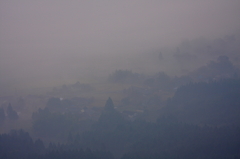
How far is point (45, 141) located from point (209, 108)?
25375 millimetres

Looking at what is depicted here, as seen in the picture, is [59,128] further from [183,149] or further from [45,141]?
[183,149]

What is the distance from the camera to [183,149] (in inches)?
1093

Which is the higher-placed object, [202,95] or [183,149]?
[202,95]

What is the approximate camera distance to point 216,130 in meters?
30.0

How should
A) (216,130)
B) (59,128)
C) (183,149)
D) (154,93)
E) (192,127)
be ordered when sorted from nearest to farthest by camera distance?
(183,149) → (216,130) → (192,127) → (59,128) → (154,93)

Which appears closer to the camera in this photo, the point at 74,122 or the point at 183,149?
the point at 183,149

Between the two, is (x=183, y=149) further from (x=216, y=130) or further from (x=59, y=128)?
(x=59, y=128)

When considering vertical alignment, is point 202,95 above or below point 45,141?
above

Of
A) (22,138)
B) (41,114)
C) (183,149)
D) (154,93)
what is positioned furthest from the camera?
(154,93)

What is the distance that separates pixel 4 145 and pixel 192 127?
24.0 metres

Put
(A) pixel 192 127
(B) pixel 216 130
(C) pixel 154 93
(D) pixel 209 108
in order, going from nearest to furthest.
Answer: (B) pixel 216 130 < (A) pixel 192 127 < (D) pixel 209 108 < (C) pixel 154 93

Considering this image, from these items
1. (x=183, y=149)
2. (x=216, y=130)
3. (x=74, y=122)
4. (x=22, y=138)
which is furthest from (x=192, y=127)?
(x=22, y=138)

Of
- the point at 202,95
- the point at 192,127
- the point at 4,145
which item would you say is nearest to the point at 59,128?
the point at 4,145

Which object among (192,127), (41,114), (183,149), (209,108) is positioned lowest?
(183,149)
